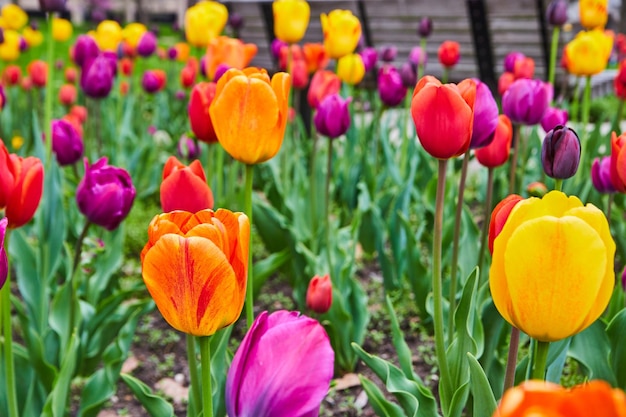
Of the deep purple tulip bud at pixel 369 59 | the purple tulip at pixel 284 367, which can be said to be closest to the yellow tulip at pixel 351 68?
the deep purple tulip bud at pixel 369 59

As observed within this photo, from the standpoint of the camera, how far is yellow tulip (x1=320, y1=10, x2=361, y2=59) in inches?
110

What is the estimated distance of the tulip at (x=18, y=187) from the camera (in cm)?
120

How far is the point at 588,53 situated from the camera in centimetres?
270

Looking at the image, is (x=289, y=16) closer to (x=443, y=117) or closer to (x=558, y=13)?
(x=558, y=13)

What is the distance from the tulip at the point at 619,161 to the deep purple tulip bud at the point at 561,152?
65 millimetres

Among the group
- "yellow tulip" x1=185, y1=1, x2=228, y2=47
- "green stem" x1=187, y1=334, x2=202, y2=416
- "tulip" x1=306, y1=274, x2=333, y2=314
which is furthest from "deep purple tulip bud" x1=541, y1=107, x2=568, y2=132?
"yellow tulip" x1=185, y1=1, x2=228, y2=47

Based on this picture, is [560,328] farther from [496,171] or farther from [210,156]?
[496,171]

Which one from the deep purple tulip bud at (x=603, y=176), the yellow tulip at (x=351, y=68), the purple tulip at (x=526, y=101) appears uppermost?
the yellow tulip at (x=351, y=68)

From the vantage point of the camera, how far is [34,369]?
5.28 ft

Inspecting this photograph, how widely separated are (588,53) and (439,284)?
176 centimetres

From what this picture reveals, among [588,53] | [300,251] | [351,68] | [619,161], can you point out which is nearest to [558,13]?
[588,53]

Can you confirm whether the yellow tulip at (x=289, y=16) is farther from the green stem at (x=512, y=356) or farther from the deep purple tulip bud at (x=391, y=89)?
the green stem at (x=512, y=356)

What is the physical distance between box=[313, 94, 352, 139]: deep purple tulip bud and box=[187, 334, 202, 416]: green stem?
0.98m

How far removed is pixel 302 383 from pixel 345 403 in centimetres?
129
